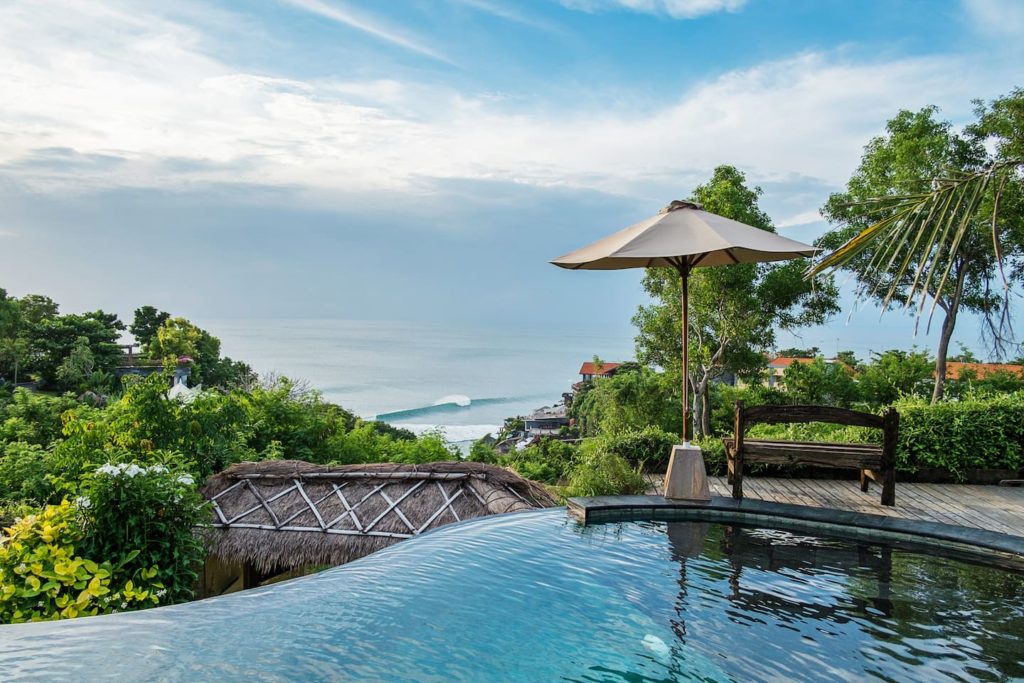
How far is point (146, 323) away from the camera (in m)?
52.9

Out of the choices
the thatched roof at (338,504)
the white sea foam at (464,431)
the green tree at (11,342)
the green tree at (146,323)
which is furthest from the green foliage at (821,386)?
the green tree at (146,323)

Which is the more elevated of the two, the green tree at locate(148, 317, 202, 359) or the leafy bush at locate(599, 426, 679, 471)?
the green tree at locate(148, 317, 202, 359)

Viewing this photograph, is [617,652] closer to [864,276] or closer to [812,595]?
[812,595]

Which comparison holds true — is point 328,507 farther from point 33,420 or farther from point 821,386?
point 821,386

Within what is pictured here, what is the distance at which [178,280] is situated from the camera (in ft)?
240

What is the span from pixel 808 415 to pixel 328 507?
4.62 metres

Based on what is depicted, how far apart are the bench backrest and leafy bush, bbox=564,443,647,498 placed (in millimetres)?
1287

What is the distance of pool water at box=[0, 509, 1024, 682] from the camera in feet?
8.98

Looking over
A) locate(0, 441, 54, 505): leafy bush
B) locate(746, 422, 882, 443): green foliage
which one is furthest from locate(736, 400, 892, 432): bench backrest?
locate(0, 441, 54, 505): leafy bush

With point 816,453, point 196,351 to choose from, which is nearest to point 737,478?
point 816,453

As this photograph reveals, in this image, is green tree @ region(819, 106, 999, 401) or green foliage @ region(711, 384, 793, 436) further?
green foliage @ region(711, 384, 793, 436)

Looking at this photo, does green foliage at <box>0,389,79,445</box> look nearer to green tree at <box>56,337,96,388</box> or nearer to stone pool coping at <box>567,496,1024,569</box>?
stone pool coping at <box>567,496,1024,569</box>

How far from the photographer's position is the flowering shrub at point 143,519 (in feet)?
13.0

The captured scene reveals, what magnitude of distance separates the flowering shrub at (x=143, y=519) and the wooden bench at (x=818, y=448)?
4.62 meters
